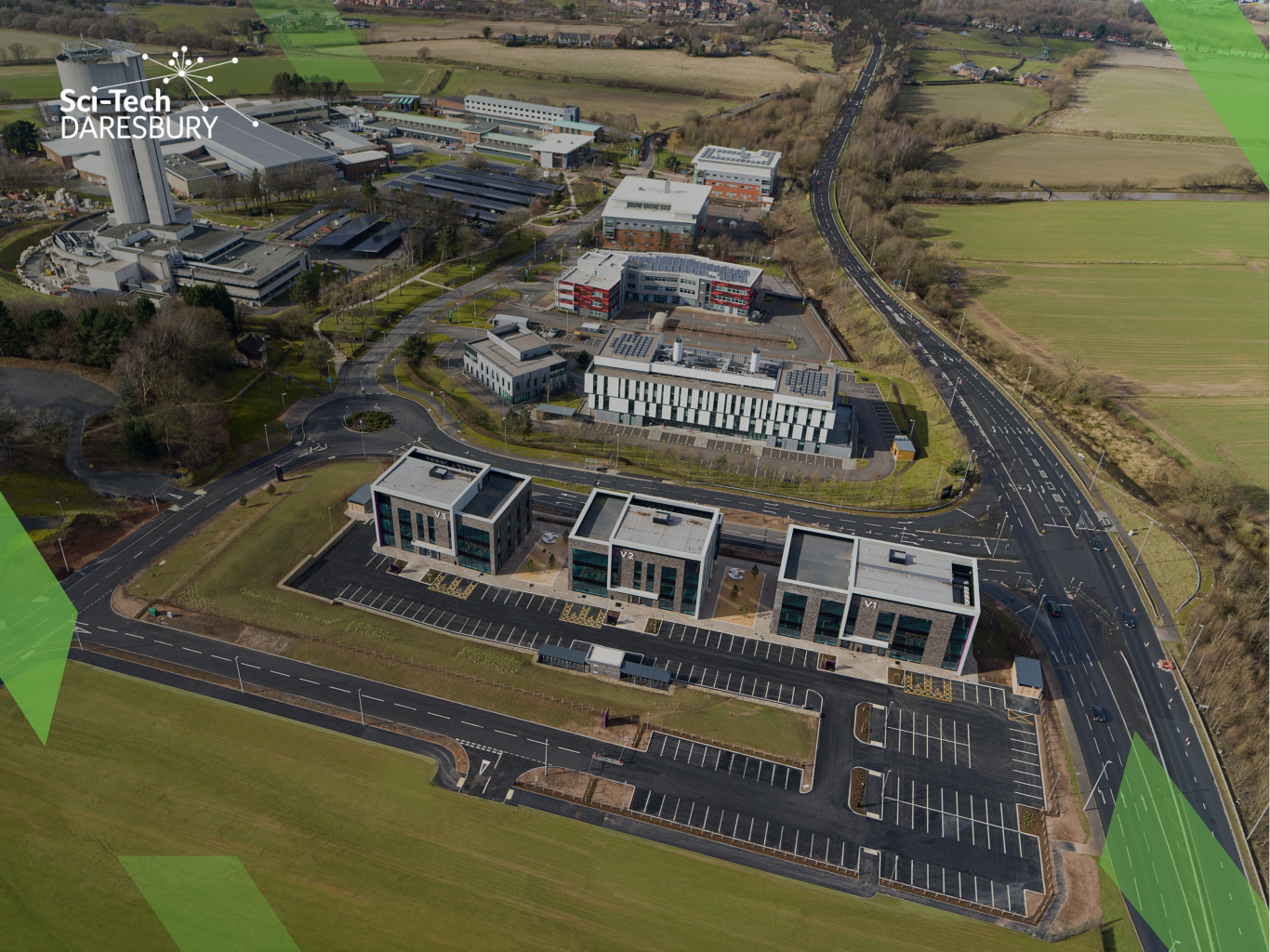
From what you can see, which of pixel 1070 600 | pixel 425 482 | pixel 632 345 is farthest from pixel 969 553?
pixel 425 482

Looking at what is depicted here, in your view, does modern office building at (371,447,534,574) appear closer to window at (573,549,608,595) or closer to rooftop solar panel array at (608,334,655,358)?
window at (573,549,608,595)

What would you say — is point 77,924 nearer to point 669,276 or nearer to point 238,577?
point 238,577

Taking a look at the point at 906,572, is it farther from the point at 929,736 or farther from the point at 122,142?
the point at 122,142

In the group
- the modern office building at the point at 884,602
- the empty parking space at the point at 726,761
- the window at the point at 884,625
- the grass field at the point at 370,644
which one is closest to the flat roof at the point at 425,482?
the grass field at the point at 370,644
